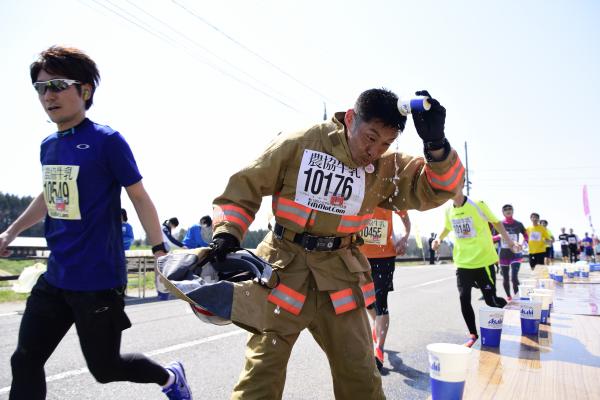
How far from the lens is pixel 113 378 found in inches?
101

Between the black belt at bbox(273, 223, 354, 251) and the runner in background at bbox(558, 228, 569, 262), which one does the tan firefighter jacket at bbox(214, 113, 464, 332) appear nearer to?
the black belt at bbox(273, 223, 354, 251)

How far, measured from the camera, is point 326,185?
243cm

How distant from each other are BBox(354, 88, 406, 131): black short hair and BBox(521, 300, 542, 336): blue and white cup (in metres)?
1.53

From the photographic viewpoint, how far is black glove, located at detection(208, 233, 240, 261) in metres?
2.14

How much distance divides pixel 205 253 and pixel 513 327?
227cm

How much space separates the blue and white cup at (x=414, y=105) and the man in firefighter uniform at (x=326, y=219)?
0.17 ft

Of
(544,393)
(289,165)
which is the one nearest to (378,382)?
(544,393)

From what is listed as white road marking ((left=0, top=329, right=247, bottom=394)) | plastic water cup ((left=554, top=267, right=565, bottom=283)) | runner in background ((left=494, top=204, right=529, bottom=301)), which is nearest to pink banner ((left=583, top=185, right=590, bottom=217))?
runner in background ((left=494, top=204, right=529, bottom=301))

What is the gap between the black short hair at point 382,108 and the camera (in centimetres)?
231

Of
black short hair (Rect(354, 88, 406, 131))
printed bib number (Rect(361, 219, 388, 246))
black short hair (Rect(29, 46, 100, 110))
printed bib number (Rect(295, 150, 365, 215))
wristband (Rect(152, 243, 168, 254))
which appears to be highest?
black short hair (Rect(29, 46, 100, 110))

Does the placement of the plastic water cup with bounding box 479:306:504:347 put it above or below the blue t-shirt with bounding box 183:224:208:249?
below

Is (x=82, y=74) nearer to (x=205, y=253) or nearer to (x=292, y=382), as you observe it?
(x=205, y=253)

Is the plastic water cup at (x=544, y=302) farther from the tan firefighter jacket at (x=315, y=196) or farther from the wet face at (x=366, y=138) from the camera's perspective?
the wet face at (x=366, y=138)

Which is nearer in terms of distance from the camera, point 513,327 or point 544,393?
point 544,393
